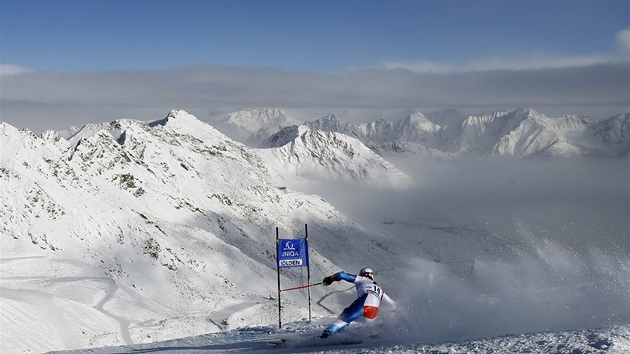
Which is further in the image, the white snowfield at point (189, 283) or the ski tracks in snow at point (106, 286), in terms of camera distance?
the ski tracks in snow at point (106, 286)

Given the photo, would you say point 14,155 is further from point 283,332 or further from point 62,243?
point 283,332

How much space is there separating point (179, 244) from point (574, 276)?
102118 millimetres

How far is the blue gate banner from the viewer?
117ft

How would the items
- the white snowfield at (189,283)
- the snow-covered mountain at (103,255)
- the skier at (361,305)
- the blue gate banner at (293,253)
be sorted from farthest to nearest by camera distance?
1. the snow-covered mountain at (103,255)
2. the blue gate banner at (293,253)
3. the white snowfield at (189,283)
4. the skier at (361,305)

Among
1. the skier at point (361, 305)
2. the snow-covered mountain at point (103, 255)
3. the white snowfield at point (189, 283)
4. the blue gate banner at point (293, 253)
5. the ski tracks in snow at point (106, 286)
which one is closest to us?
the skier at point (361, 305)

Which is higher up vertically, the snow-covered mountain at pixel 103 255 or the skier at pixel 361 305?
the snow-covered mountain at pixel 103 255

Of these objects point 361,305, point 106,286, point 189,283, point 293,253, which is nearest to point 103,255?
point 189,283

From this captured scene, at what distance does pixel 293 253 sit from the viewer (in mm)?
36031

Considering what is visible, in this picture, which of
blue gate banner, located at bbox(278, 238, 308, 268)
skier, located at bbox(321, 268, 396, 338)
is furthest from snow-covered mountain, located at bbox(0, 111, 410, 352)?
skier, located at bbox(321, 268, 396, 338)

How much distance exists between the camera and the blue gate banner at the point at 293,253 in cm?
3559

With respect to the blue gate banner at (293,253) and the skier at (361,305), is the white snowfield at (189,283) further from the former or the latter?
the blue gate banner at (293,253)

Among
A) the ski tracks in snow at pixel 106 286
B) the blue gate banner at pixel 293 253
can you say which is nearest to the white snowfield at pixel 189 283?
the ski tracks in snow at pixel 106 286

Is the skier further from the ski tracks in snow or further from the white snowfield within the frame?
the ski tracks in snow

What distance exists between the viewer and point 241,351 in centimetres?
2095
